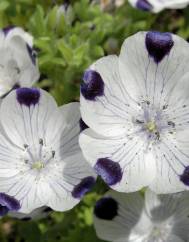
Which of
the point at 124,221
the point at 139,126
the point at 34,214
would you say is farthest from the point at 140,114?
the point at 34,214

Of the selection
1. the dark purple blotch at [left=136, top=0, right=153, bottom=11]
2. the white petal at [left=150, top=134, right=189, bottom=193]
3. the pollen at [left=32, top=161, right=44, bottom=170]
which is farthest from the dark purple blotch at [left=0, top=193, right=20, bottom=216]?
the dark purple blotch at [left=136, top=0, right=153, bottom=11]

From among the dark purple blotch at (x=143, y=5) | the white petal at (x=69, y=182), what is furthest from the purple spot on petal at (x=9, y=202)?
the dark purple blotch at (x=143, y=5)

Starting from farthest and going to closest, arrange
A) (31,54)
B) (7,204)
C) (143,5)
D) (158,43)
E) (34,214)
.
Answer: (143,5) → (31,54) → (34,214) → (158,43) → (7,204)

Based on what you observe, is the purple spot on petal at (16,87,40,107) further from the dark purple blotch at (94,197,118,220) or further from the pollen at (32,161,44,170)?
the dark purple blotch at (94,197,118,220)

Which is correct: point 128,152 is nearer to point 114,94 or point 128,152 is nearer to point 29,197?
point 114,94

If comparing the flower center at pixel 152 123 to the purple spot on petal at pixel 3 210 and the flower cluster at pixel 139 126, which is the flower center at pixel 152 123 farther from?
the purple spot on petal at pixel 3 210

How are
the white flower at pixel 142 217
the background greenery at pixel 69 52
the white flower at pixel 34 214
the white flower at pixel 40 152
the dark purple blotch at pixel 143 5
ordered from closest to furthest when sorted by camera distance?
the white flower at pixel 40 152 < the white flower at pixel 34 214 < the white flower at pixel 142 217 < the background greenery at pixel 69 52 < the dark purple blotch at pixel 143 5

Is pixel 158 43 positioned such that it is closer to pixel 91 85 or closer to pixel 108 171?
pixel 91 85
